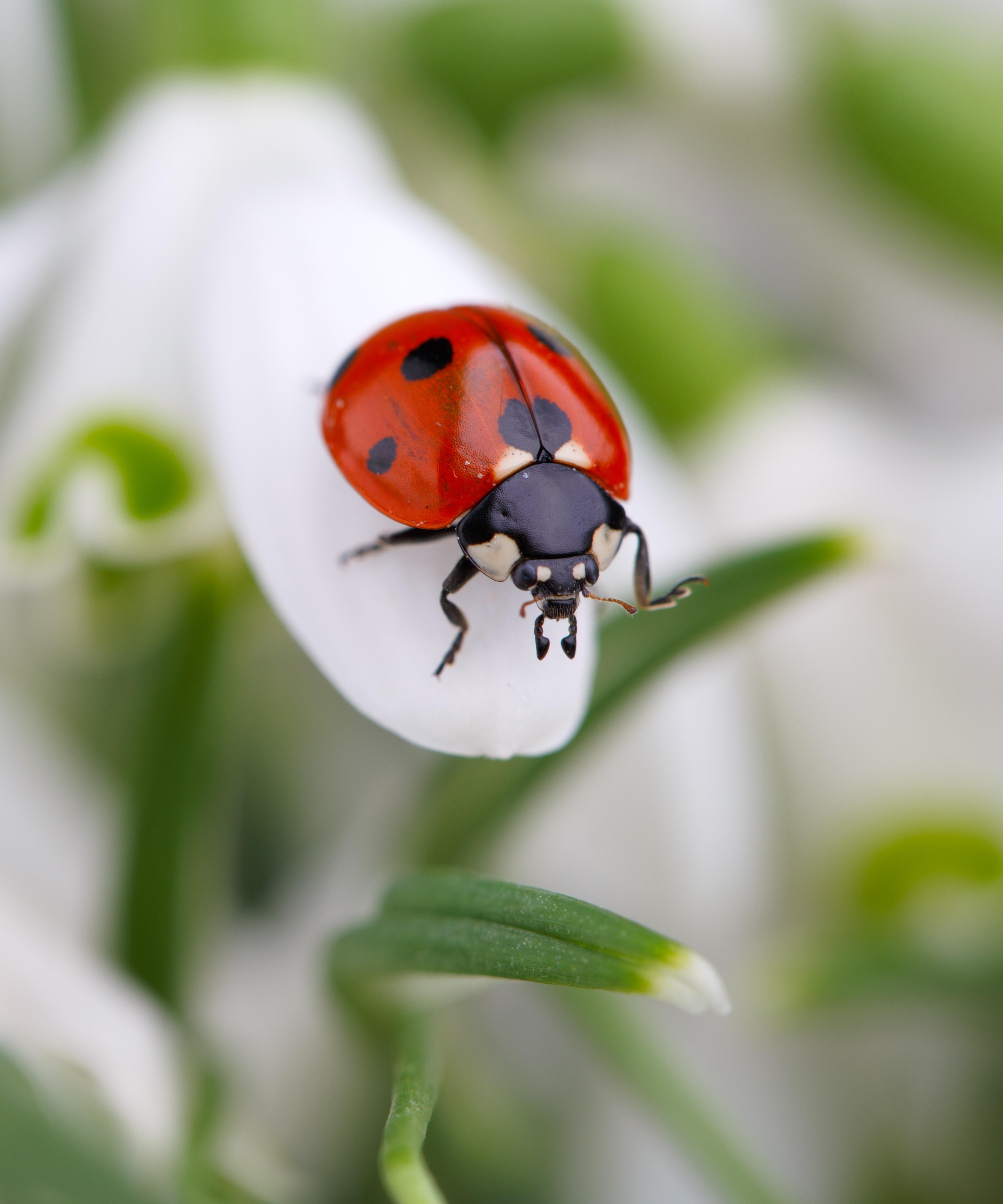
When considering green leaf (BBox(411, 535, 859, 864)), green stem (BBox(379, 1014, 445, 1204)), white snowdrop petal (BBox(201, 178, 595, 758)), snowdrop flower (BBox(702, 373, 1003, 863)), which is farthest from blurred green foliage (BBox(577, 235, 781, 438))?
green stem (BBox(379, 1014, 445, 1204))

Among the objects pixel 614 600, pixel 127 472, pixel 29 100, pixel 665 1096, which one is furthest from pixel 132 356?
pixel 29 100

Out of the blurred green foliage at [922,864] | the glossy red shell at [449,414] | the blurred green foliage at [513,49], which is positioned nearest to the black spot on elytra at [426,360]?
the glossy red shell at [449,414]

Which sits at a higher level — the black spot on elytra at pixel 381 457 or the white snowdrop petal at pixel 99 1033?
the black spot on elytra at pixel 381 457

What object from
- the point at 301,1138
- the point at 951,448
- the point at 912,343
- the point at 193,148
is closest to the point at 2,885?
the point at 301,1138

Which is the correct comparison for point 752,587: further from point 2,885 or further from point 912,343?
point 912,343

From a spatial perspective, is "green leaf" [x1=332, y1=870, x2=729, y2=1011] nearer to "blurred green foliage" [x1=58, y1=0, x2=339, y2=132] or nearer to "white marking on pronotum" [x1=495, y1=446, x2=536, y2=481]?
"white marking on pronotum" [x1=495, y1=446, x2=536, y2=481]

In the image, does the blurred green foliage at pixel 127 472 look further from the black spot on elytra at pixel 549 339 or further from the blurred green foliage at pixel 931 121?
the blurred green foliage at pixel 931 121
